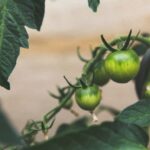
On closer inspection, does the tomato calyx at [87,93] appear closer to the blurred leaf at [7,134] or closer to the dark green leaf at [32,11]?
the dark green leaf at [32,11]

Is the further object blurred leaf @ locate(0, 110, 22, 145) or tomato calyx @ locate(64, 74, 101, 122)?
blurred leaf @ locate(0, 110, 22, 145)

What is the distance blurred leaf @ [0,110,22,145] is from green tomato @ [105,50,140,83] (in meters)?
0.41

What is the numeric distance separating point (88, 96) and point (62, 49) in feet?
5.97

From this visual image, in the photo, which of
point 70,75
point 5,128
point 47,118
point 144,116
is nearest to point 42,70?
point 70,75

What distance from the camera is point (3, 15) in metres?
0.57

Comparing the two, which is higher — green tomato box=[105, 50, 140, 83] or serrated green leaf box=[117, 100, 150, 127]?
green tomato box=[105, 50, 140, 83]

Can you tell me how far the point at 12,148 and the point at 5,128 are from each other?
35 cm

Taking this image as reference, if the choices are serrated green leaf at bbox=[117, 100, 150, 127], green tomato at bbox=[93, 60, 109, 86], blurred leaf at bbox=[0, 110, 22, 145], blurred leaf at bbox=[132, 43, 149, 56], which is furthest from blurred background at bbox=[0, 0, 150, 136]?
serrated green leaf at bbox=[117, 100, 150, 127]

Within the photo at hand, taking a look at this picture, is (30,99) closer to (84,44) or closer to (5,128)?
(84,44)

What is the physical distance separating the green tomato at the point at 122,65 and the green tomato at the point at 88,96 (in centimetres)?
5

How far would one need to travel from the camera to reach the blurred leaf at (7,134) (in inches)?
40.2

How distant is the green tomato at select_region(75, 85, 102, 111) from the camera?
682 mm

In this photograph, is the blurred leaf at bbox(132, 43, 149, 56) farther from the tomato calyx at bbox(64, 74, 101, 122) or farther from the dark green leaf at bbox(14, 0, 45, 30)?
the dark green leaf at bbox(14, 0, 45, 30)

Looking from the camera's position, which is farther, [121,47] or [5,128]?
[5,128]
